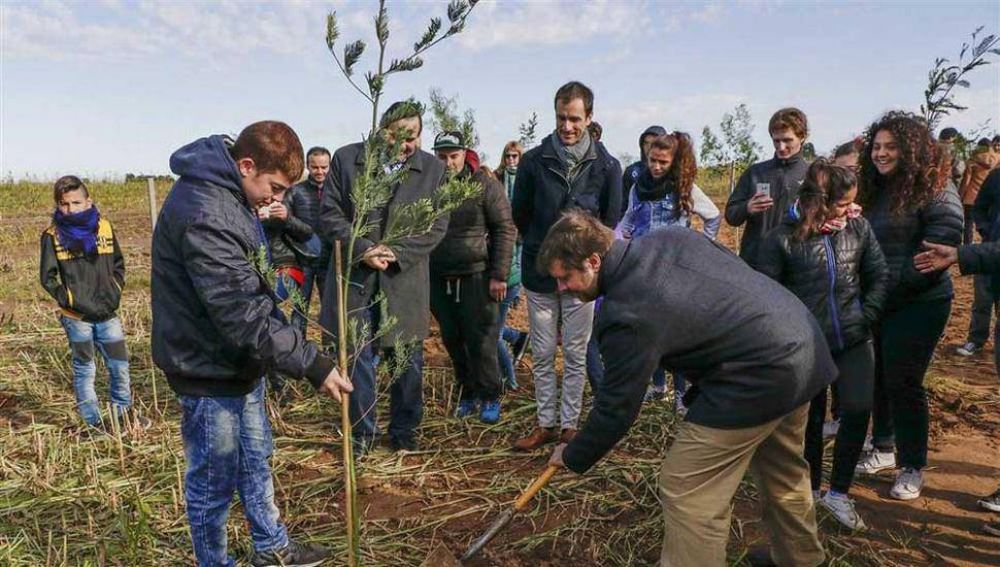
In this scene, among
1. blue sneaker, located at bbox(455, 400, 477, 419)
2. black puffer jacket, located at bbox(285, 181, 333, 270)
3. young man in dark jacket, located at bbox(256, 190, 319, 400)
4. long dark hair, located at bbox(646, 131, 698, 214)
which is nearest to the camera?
long dark hair, located at bbox(646, 131, 698, 214)

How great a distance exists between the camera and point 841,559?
3168 millimetres

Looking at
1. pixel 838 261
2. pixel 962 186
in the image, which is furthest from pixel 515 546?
pixel 962 186

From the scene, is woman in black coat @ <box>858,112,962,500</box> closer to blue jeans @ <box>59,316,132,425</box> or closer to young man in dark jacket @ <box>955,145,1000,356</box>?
young man in dark jacket @ <box>955,145,1000,356</box>

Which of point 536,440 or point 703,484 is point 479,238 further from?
point 703,484

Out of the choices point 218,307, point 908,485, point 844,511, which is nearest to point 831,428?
point 908,485

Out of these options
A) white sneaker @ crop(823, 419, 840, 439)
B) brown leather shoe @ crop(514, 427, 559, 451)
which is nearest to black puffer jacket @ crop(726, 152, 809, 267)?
white sneaker @ crop(823, 419, 840, 439)

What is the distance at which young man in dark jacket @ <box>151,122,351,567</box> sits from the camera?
2.49 metres

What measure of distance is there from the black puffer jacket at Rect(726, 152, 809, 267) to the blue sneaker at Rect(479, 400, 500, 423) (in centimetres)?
197

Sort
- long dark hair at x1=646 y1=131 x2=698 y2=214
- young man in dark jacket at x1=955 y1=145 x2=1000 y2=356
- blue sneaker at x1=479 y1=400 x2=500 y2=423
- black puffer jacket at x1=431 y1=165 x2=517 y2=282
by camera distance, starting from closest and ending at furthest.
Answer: long dark hair at x1=646 y1=131 x2=698 y2=214 < black puffer jacket at x1=431 y1=165 x2=517 y2=282 < blue sneaker at x1=479 y1=400 x2=500 y2=423 < young man in dark jacket at x1=955 y1=145 x2=1000 y2=356

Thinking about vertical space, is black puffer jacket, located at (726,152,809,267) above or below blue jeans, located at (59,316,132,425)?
above

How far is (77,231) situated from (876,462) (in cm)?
517

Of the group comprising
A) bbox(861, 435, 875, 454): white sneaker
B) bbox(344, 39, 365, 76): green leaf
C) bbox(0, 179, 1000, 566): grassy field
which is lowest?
bbox(0, 179, 1000, 566): grassy field

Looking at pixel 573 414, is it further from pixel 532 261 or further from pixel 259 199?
pixel 259 199

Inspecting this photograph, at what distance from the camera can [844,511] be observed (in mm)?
3471
